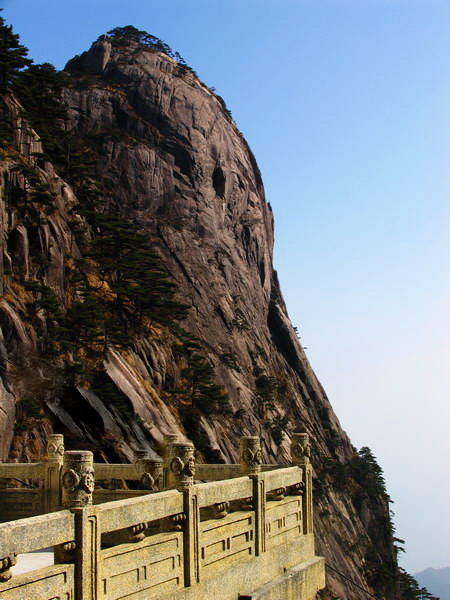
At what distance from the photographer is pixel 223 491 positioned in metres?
13.7

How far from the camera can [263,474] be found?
1565 centimetres

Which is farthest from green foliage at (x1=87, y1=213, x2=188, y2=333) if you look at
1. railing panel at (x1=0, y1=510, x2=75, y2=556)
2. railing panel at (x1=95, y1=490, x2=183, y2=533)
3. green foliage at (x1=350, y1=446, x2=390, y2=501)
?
railing panel at (x1=0, y1=510, x2=75, y2=556)

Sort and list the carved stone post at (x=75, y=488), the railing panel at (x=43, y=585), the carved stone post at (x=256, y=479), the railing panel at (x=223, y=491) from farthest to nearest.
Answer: the carved stone post at (x=256, y=479) → the railing panel at (x=223, y=491) → the carved stone post at (x=75, y=488) → the railing panel at (x=43, y=585)

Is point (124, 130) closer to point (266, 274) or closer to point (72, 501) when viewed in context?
point (266, 274)

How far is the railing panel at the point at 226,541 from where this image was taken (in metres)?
12.9

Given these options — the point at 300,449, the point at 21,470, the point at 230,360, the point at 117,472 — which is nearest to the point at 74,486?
the point at 117,472

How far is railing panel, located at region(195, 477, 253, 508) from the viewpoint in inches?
507

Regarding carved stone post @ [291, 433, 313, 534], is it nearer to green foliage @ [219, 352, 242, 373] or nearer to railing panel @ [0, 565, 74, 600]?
railing panel @ [0, 565, 74, 600]

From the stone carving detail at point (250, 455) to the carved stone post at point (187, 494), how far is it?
9.55 ft

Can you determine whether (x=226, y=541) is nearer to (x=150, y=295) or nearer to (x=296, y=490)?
(x=296, y=490)

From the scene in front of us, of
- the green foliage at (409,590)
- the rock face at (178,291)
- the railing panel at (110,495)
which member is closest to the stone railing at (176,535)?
→ the railing panel at (110,495)

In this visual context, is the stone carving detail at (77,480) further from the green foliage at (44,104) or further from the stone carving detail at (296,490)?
the green foliage at (44,104)

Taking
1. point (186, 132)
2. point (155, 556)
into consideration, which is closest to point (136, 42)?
point (186, 132)

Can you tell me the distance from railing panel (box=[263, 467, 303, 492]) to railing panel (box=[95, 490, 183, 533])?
4244 mm
